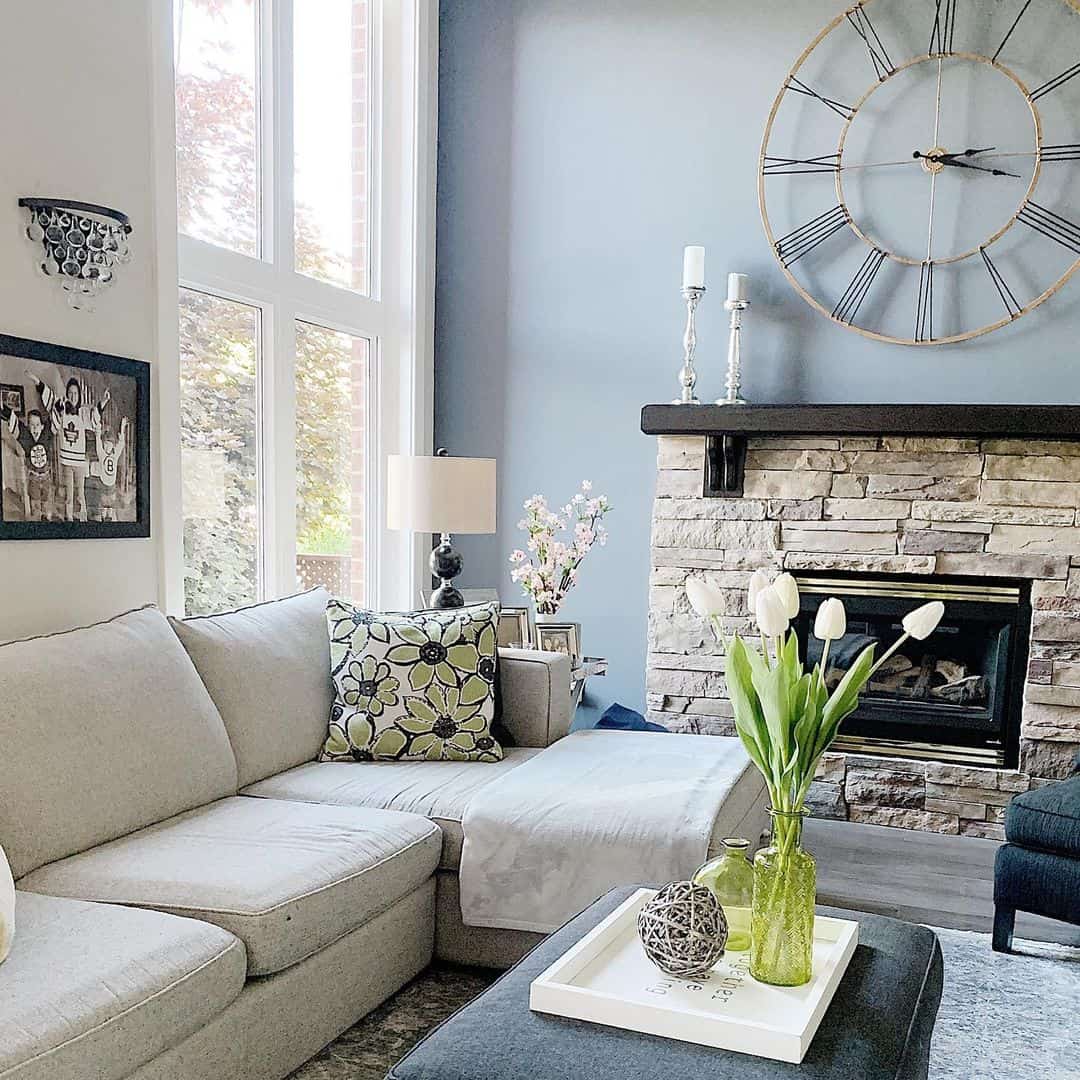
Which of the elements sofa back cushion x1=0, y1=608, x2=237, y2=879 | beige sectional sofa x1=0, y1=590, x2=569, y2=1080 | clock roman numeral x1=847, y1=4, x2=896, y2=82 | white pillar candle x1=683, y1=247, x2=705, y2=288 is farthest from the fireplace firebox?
sofa back cushion x1=0, y1=608, x2=237, y2=879

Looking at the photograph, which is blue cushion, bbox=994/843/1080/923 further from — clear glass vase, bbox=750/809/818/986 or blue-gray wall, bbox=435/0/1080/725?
blue-gray wall, bbox=435/0/1080/725

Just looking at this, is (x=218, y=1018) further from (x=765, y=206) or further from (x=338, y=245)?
(x=765, y=206)

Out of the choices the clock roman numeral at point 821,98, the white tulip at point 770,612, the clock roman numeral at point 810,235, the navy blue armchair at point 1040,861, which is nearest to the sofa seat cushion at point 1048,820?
the navy blue armchair at point 1040,861

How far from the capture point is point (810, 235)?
409cm

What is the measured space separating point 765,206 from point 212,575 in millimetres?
2392

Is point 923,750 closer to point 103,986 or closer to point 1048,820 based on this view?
point 1048,820

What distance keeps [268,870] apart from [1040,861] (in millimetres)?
1860

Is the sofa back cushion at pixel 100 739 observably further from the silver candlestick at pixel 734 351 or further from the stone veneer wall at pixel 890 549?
the silver candlestick at pixel 734 351

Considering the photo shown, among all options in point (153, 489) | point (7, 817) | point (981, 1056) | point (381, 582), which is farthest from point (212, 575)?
point (981, 1056)

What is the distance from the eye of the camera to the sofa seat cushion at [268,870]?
2051 millimetres

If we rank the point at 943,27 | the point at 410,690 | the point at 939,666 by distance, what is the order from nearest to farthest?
the point at 410,690 < the point at 943,27 < the point at 939,666

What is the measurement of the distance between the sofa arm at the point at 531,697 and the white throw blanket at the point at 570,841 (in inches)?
19.9

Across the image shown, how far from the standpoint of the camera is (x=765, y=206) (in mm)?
4148

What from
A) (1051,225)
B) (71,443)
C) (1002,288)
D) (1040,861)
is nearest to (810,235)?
(1002,288)
